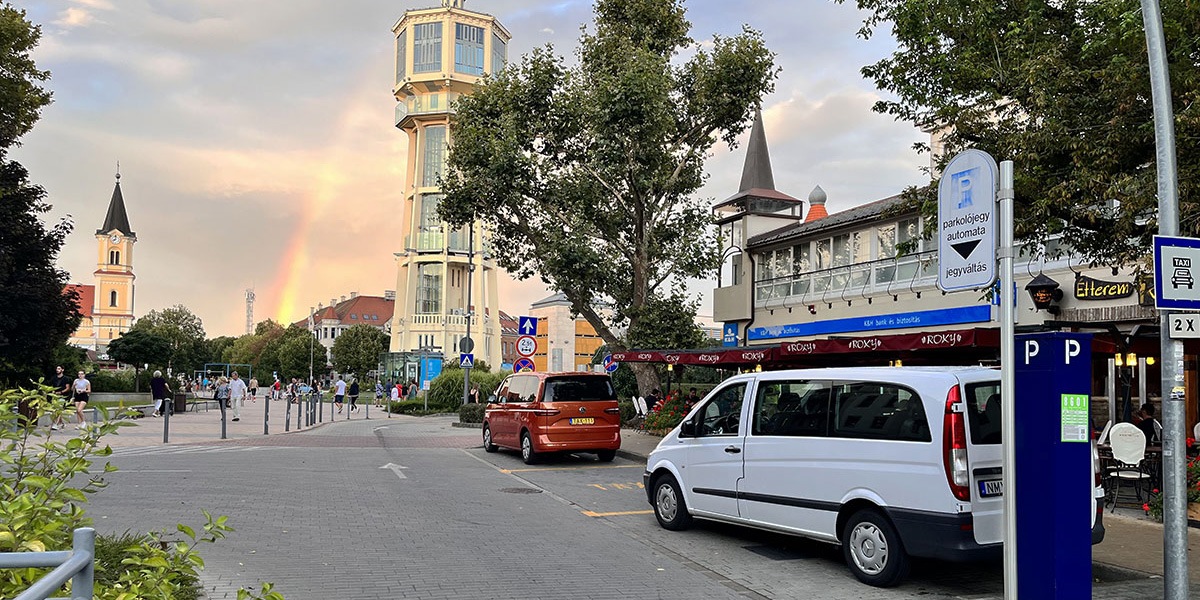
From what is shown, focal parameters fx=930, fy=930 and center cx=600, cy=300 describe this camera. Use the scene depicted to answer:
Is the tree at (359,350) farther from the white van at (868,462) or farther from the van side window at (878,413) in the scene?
the van side window at (878,413)

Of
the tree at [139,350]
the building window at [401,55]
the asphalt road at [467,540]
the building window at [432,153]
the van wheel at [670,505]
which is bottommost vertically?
the asphalt road at [467,540]

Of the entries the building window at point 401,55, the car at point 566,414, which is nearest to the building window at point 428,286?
the building window at point 401,55

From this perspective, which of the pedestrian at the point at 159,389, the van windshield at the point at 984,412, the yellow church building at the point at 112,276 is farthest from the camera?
the yellow church building at the point at 112,276

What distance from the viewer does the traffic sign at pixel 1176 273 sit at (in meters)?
6.32

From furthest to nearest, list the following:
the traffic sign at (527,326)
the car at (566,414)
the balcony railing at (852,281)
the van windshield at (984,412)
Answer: the balcony railing at (852,281) < the traffic sign at (527,326) < the car at (566,414) < the van windshield at (984,412)

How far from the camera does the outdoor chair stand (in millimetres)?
9039

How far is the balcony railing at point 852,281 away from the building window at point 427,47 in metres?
60.6

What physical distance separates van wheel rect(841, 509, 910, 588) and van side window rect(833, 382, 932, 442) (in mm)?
680

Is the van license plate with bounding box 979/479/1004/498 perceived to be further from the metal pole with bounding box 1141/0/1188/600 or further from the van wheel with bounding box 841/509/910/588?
the metal pole with bounding box 1141/0/1188/600

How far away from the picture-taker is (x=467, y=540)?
31.5 feet

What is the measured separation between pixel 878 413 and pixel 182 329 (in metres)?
122

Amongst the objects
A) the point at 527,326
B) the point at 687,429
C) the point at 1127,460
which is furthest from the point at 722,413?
the point at 527,326

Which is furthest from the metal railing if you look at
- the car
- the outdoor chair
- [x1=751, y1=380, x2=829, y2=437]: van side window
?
the car

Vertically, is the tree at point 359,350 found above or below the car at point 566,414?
above
